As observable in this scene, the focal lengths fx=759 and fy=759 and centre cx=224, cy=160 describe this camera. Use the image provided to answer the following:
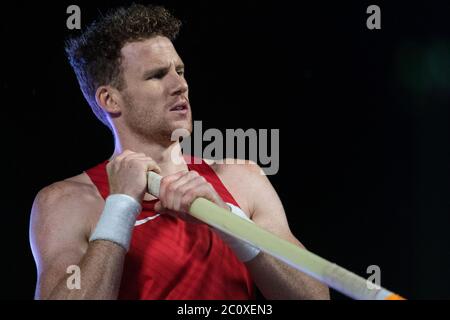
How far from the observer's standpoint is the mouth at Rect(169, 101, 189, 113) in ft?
5.69

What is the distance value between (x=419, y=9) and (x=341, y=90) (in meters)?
0.33

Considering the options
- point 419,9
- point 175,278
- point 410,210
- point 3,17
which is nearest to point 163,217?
point 175,278

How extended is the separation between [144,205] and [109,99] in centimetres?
30

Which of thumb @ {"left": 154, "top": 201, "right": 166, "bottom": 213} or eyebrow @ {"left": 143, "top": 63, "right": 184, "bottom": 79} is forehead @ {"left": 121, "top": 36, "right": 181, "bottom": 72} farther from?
thumb @ {"left": 154, "top": 201, "right": 166, "bottom": 213}

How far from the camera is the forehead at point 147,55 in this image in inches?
69.7

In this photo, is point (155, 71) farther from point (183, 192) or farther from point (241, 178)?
point (183, 192)

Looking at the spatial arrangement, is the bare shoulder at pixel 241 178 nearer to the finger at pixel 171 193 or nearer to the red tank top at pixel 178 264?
the red tank top at pixel 178 264

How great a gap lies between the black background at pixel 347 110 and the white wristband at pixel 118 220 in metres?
0.75

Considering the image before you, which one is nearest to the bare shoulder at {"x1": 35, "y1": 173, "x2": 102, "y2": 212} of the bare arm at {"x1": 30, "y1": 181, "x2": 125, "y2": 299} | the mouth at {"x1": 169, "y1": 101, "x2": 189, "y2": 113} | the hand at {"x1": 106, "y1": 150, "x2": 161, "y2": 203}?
the bare arm at {"x1": 30, "y1": 181, "x2": 125, "y2": 299}

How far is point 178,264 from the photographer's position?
1.62m

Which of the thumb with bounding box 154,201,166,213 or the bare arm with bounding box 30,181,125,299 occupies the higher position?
the thumb with bounding box 154,201,166,213

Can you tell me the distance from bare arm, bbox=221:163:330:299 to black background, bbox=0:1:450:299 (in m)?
0.46

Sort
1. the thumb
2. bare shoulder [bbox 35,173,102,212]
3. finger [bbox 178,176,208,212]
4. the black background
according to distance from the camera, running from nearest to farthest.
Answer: finger [bbox 178,176,208,212] → the thumb → bare shoulder [bbox 35,173,102,212] → the black background

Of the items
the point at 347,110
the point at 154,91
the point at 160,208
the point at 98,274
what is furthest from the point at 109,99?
the point at 347,110
